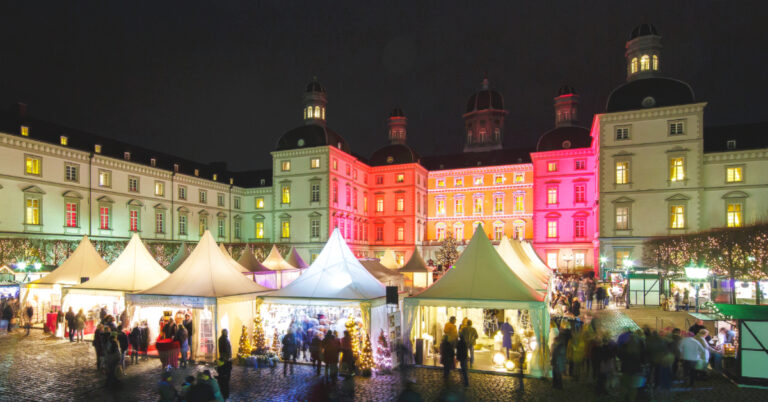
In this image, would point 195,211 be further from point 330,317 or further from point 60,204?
point 330,317

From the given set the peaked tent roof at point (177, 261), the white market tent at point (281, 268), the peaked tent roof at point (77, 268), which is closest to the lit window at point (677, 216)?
the white market tent at point (281, 268)

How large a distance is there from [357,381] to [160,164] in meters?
40.5

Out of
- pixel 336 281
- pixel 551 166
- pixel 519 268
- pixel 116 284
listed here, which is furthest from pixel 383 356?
pixel 551 166

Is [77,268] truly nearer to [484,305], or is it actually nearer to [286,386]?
[286,386]

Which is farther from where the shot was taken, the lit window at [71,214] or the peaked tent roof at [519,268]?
the lit window at [71,214]

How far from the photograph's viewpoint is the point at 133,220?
41500 millimetres

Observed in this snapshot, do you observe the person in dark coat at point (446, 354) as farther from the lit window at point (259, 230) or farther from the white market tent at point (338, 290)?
the lit window at point (259, 230)

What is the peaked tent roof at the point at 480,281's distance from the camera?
12.2 meters

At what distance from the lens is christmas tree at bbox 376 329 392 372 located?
1232 centimetres

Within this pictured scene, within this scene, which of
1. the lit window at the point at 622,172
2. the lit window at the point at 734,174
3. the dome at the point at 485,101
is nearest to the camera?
the lit window at the point at 734,174

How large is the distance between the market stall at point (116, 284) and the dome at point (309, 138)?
105 feet

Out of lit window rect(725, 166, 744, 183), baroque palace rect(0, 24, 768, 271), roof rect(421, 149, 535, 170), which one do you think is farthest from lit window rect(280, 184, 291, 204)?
lit window rect(725, 166, 744, 183)

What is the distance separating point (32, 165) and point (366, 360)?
32.1 meters

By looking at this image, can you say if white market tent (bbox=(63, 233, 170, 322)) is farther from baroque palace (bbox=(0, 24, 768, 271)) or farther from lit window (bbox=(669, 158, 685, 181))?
lit window (bbox=(669, 158, 685, 181))
